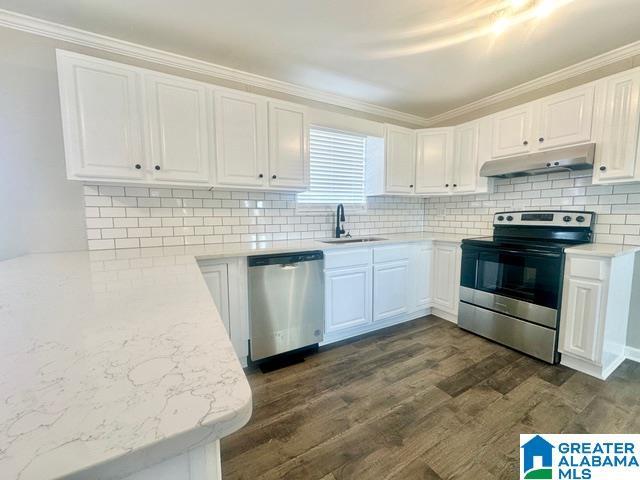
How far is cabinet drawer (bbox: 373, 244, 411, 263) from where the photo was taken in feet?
9.05

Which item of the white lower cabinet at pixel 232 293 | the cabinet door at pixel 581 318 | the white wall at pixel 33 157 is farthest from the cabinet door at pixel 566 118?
the white wall at pixel 33 157

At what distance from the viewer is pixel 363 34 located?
1.99m

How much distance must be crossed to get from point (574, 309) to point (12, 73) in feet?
13.9

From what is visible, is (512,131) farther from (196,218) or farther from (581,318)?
(196,218)

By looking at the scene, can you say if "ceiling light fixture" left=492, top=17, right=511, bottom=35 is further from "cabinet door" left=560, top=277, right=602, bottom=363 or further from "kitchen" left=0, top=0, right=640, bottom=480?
"cabinet door" left=560, top=277, right=602, bottom=363

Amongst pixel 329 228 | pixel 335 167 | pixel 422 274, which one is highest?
pixel 335 167

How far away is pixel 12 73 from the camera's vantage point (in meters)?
1.84

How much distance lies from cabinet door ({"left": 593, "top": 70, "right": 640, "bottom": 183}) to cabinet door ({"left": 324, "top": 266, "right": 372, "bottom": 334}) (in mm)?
1988

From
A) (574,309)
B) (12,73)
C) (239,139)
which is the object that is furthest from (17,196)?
(574,309)

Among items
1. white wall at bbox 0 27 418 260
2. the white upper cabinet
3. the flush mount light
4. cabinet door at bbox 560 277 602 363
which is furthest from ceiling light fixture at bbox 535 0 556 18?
white wall at bbox 0 27 418 260

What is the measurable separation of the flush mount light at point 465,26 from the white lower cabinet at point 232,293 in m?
1.98

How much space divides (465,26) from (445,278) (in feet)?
7.37

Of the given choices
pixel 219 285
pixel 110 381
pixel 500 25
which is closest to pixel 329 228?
pixel 219 285

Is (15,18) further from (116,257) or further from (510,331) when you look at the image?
(510,331)
